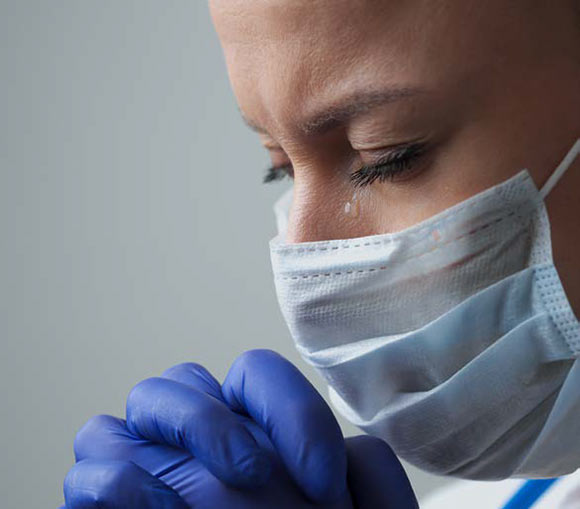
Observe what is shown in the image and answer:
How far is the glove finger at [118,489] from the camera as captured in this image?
0.74 metres

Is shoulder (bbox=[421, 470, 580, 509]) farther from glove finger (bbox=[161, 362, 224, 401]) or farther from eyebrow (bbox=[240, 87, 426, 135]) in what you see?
eyebrow (bbox=[240, 87, 426, 135])

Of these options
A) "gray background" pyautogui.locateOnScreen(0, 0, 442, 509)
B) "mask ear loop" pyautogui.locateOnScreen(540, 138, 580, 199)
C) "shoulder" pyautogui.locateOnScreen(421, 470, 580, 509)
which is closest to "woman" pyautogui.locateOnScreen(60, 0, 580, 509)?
"mask ear loop" pyautogui.locateOnScreen(540, 138, 580, 199)

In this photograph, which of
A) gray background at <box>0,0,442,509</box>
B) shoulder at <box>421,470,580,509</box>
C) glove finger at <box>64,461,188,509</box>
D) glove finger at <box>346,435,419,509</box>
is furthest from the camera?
gray background at <box>0,0,442,509</box>

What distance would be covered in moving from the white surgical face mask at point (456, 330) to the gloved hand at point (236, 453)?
0.07 metres

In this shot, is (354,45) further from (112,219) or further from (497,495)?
(112,219)

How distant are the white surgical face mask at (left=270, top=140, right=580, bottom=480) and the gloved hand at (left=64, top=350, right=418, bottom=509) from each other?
69 millimetres

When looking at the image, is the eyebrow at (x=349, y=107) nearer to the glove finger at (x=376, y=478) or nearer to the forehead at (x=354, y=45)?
the forehead at (x=354, y=45)

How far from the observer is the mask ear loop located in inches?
32.4

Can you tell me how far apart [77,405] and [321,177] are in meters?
1.57

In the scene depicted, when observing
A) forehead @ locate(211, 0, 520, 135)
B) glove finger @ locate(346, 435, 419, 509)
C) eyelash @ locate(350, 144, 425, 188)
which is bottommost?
glove finger @ locate(346, 435, 419, 509)

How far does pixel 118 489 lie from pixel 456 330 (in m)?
0.36

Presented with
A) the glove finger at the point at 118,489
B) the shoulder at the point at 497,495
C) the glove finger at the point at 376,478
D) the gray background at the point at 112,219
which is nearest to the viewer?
the glove finger at the point at 118,489

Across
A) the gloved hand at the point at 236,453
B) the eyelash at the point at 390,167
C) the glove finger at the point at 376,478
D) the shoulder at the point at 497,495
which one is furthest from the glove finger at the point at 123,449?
the shoulder at the point at 497,495

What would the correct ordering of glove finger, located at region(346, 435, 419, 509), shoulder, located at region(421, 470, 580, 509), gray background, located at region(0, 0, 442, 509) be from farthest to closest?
1. gray background, located at region(0, 0, 442, 509)
2. shoulder, located at region(421, 470, 580, 509)
3. glove finger, located at region(346, 435, 419, 509)
